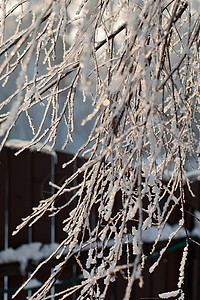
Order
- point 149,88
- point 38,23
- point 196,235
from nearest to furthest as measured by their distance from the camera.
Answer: point 38,23 < point 149,88 < point 196,235

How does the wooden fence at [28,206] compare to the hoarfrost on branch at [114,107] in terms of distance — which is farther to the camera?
the wooden fence at [28,206]

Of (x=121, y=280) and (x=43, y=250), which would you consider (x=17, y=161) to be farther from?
(x=121, y=280)

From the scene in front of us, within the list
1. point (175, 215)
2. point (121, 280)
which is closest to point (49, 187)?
point (121, 280)

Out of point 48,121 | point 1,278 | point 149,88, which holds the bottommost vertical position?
point 1,278

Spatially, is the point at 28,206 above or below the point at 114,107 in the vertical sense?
below

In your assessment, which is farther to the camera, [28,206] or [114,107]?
[28,206]

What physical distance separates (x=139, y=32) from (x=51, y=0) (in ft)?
0.61

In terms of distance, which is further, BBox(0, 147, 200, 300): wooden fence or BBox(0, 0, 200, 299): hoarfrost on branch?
BBox(0, 147, 200, 300): wooden fence

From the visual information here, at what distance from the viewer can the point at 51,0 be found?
77 centimetres

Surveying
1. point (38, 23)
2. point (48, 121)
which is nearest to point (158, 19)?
point (38, 23)

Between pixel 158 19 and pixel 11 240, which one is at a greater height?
pixel 158 19

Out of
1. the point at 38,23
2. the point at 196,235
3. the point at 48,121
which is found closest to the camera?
the point at 38,23

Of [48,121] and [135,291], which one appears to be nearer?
[135,291]

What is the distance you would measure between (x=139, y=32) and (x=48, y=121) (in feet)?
22.8
